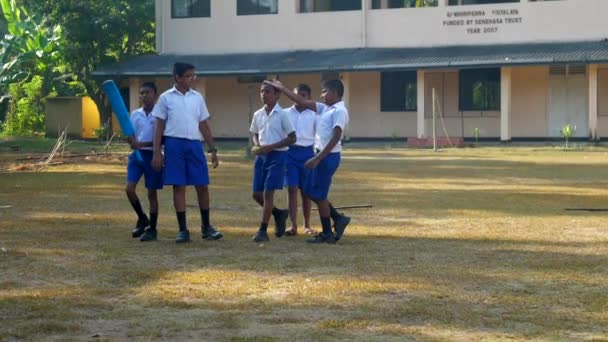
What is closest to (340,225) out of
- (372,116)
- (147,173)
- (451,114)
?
(147,173)

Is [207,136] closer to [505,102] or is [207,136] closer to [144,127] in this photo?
[144,127]

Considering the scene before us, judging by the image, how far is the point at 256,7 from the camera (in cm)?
4216

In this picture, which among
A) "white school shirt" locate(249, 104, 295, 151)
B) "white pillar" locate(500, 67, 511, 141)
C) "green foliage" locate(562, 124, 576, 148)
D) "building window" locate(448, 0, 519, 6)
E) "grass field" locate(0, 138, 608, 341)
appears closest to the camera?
"grass field" locate(0, 138, 608, 341)

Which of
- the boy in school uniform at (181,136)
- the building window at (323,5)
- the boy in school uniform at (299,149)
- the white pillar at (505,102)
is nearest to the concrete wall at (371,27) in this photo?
the building window at (323,5)

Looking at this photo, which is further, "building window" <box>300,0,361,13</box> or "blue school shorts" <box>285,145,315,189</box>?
"building window" <box>300,0,361,13</box>

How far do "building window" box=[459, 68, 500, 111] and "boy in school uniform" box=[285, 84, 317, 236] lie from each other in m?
28.5

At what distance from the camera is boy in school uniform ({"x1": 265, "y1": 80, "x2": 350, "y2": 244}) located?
36.1 ft

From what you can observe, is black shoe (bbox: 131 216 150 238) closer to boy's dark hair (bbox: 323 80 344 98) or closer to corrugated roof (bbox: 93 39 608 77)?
boy's dark hair (bbox: 323 80 344 98)

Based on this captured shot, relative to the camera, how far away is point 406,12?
39.7 metres

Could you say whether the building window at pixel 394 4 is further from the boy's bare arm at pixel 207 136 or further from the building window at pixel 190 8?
the boy's bare arm at pixel 207 136

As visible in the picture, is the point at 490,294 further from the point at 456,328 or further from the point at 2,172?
the point at 2,172

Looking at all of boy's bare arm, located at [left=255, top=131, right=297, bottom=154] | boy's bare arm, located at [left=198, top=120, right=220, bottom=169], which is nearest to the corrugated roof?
boy's bare arm, located at [left=255, top=131, right=297, bottom=154]

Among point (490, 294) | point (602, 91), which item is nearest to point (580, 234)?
point (490, 294)

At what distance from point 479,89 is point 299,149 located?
29.0 meters
